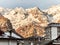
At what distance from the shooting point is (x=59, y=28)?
135ft

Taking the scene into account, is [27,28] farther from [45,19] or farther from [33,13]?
[33,13]

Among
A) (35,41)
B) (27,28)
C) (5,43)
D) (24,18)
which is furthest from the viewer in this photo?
(24,18)

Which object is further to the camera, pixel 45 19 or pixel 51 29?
pixel 45 19

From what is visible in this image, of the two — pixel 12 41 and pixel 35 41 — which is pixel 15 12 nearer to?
pixel 35 41

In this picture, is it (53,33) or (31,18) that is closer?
(53,33)

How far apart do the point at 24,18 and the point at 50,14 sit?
8.93 meters

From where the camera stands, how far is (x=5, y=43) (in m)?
23.9

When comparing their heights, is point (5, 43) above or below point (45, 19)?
below

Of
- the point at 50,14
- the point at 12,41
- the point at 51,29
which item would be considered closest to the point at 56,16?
the point at 50,14

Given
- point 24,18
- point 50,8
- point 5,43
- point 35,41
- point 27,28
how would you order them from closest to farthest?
point 5,43 < point 35,41 < point 27,28 < point 24,18 < point 50,8

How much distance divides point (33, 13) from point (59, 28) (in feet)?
163

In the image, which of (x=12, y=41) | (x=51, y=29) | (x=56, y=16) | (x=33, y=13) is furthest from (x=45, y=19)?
(x=12, y=41)

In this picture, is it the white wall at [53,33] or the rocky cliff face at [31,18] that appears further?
the rocky cliff face at [31,18]

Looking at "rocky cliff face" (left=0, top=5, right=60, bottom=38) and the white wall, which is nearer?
the white wall
